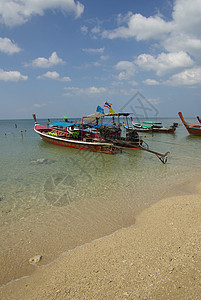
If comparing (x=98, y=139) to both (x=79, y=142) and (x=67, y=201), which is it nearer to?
(x=79, y=142)

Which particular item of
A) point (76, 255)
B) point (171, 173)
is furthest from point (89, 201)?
point (171, 173)

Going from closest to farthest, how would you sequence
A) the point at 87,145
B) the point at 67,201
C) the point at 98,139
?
the point at 67,201, the point at 87,145, the point at 98,139

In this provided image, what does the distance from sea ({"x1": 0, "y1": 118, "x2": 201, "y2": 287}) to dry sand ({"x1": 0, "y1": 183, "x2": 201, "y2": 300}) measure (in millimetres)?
499

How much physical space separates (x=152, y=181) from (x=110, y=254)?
684cm

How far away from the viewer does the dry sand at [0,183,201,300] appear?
9.96 ft

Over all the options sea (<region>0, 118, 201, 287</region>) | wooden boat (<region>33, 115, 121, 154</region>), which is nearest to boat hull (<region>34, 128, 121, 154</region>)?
wooden boat (<region>33, 115, 121, 154</region>)

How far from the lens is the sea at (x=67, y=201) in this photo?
4770 mm

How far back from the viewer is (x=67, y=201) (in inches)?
301

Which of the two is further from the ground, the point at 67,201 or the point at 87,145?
the point at 87,145

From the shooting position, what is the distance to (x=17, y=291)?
3395 millimetres

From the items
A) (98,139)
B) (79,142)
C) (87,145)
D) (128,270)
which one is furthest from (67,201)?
(98,139)

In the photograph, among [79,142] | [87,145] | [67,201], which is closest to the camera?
[67,201]

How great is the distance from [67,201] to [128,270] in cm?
469

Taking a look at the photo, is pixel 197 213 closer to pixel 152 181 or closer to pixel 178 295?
pixel 178 295
